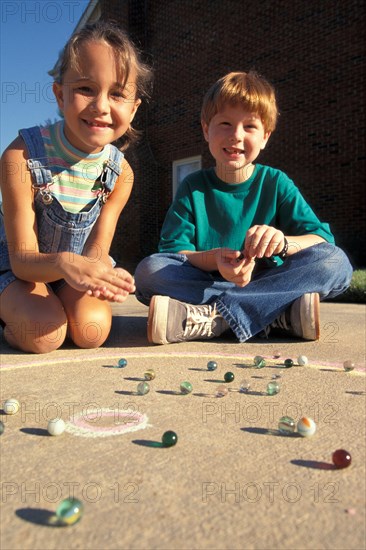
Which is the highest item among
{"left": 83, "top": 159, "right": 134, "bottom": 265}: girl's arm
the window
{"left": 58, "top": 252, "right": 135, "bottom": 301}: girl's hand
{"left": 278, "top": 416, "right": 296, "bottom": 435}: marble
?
the window

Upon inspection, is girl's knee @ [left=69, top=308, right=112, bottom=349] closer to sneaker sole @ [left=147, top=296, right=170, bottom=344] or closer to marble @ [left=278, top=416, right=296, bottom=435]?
sneaker sole @ [left=147, top=296, right=170, bottom=344]

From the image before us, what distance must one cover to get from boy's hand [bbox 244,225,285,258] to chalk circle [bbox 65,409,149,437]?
913mm

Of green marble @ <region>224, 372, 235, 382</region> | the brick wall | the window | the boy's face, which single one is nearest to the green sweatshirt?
the boy's face

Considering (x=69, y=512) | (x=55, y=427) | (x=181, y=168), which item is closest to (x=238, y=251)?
(x=55, y=427)

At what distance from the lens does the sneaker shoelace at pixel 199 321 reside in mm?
2160

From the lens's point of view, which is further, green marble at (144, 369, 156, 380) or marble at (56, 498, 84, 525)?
green marble at (144, 369, 156, 380)

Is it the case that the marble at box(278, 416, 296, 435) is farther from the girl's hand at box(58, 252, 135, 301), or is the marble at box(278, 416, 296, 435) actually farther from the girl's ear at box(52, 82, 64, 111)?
the girl's ear at box(52, 82, 64, 111)

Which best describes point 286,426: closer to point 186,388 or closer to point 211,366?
point 186,388

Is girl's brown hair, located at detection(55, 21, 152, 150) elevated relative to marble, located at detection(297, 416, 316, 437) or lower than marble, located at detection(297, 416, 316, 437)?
elevated

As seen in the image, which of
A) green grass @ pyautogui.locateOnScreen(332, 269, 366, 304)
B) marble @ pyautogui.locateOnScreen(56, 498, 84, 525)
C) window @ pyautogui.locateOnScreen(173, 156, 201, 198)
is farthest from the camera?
window @ pyautogui.locateOnScreen(173, 156, 201, 198)

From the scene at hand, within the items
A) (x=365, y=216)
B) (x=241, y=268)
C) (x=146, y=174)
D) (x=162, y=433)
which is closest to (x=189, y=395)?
(x=162, y=433)

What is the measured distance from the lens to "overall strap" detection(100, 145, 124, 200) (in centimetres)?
222

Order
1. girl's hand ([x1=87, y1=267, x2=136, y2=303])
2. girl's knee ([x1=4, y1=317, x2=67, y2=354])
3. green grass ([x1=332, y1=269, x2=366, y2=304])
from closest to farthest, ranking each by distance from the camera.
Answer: girl's hand ([x1=87, y1=267, x2=136, y2=303])
girl's knee ([x1=4, y1=317, x2=67, y2=354])
green grass ([x1=332, y1=269, x2=366, y2=304])

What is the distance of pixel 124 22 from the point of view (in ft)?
32.8
